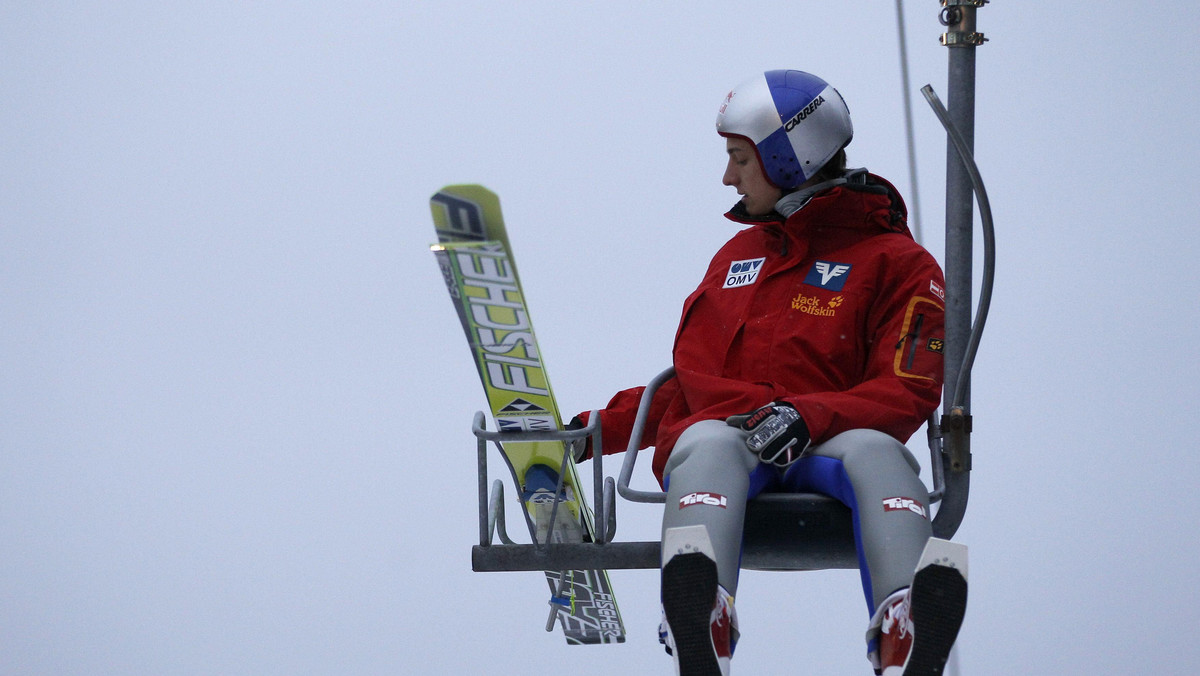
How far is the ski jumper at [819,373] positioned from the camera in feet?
6.23

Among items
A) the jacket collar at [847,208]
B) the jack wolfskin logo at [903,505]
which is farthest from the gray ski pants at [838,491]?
the jacket collar at [847,208]

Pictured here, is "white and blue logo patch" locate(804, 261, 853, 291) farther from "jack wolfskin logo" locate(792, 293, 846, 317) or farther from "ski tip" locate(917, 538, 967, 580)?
"ski tip" locate(917, 538, 967, 580)

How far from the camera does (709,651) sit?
1724mm

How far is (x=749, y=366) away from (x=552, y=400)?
33 cm

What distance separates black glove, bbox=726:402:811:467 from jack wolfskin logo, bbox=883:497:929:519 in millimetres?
165

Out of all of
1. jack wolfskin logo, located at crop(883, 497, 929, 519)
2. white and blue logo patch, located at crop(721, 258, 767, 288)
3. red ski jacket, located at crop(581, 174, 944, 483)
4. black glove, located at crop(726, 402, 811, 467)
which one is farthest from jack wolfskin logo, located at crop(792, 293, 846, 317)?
jack wolfskin logo, located at crop(883, 497, 929, 519)

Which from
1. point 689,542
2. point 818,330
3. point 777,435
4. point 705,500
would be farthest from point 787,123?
point 689,542

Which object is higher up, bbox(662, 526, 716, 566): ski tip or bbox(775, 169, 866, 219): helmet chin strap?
bbox(775, 169, 866, 219): helmet chin strap

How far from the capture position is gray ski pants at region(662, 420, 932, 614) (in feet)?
6.07

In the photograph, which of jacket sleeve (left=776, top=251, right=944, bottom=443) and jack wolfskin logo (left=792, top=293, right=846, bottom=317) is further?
jack wolfskin logo (left=792, top=293, right=846, bottom=317)

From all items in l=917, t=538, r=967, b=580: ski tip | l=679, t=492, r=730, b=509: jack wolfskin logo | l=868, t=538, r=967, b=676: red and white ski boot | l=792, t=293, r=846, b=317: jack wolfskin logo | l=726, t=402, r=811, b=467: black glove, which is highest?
l=792, t=293, r=846, b=317: jack wolfskin logo

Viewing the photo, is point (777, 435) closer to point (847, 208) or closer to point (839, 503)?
point (839, 503)

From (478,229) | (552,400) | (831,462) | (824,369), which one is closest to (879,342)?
(824,369)

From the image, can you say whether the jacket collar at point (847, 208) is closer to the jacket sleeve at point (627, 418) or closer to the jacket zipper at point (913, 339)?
the jacket zipper at point (913, 339)
